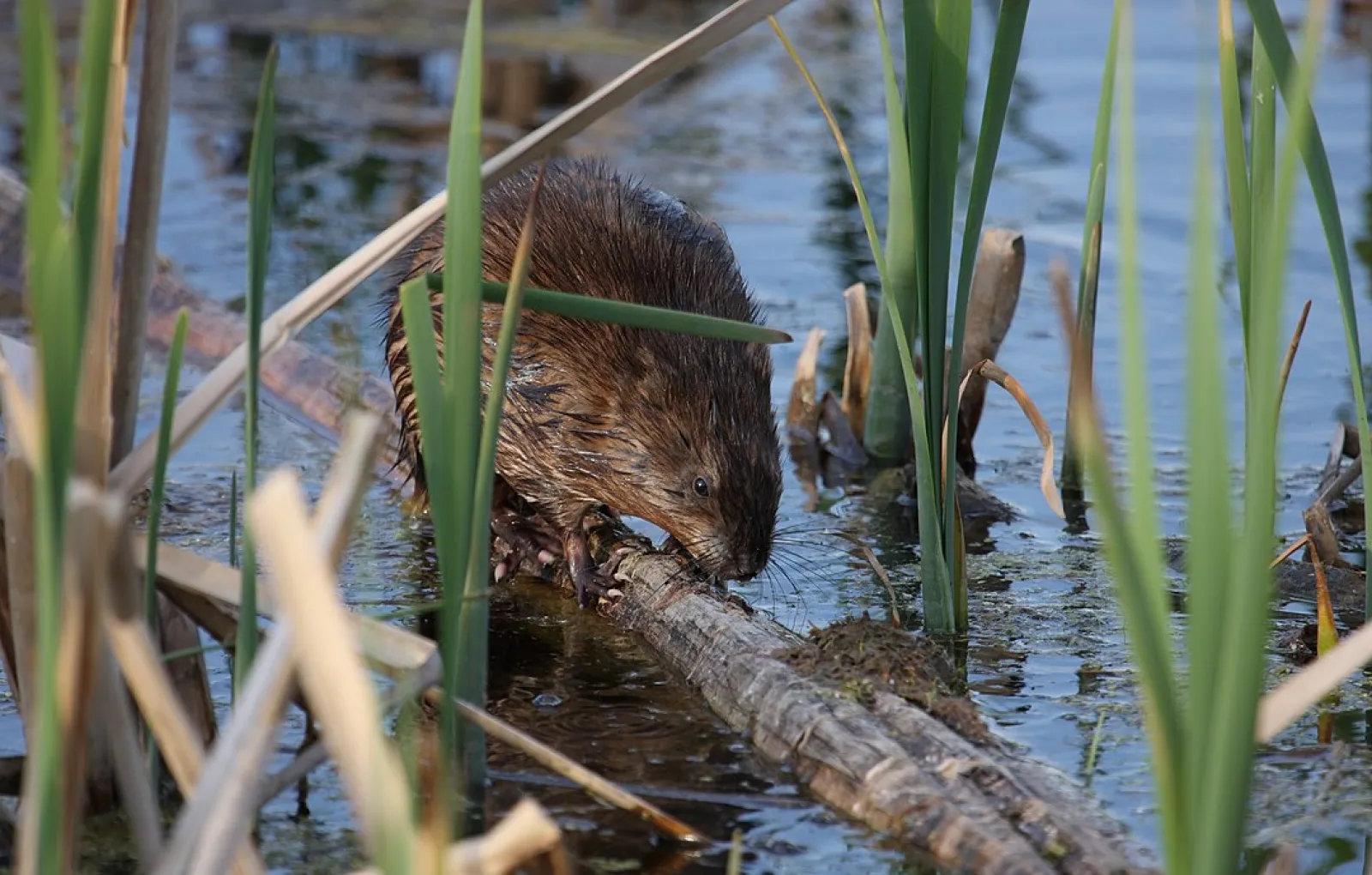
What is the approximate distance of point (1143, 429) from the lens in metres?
1.64

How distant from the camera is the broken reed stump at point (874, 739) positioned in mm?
2432

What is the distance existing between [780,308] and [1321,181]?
383 centimetres

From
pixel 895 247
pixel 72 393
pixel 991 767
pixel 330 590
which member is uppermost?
pixel 895 247

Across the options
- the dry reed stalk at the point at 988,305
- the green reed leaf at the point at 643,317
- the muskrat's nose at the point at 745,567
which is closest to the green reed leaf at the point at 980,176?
the muskrat's nose at the point at 745,567

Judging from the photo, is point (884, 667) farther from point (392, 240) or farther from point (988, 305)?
point (988, 305)

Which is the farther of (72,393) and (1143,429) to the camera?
(72,393)

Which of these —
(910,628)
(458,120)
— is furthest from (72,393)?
(910,628)

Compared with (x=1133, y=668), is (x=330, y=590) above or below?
above

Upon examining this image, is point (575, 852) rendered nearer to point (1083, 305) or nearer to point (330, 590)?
point (330, 590)

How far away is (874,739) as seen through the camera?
2723 mm

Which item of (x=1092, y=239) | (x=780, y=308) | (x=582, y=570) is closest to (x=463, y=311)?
(x=582, y=570)

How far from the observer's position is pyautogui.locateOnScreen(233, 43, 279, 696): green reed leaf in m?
2.07

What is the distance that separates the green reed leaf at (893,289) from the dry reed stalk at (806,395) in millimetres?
190

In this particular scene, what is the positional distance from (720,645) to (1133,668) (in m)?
0.86
